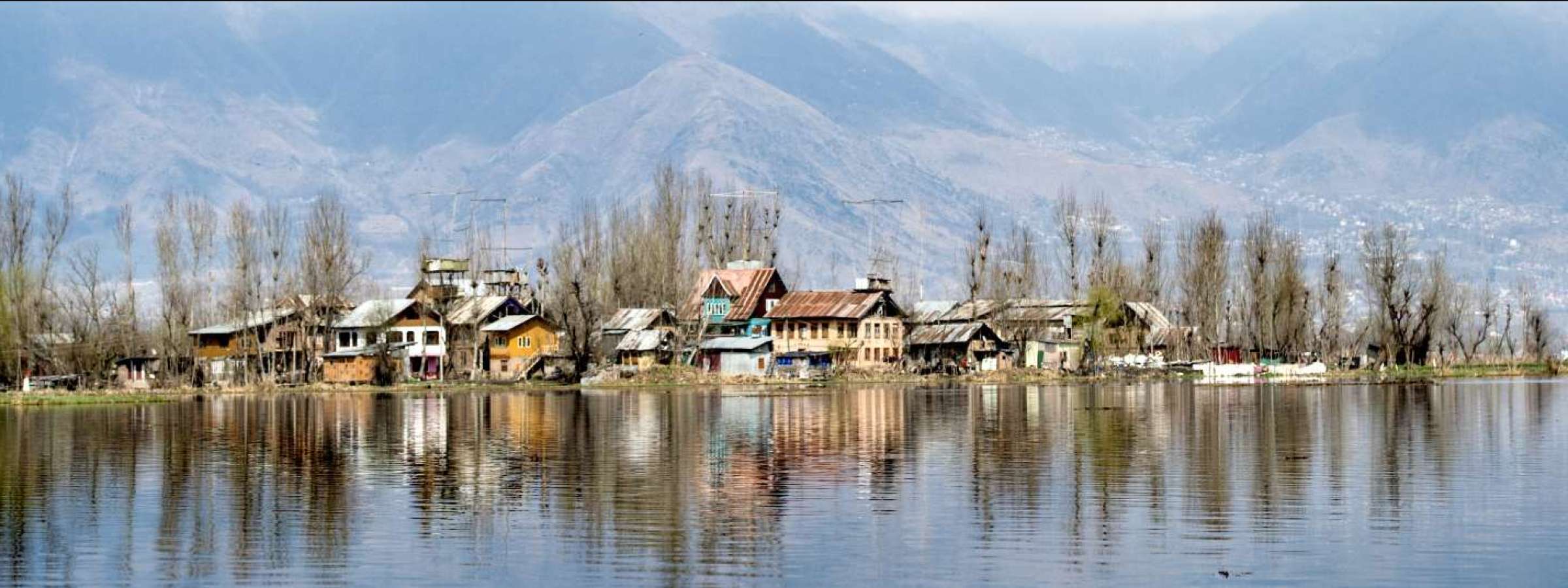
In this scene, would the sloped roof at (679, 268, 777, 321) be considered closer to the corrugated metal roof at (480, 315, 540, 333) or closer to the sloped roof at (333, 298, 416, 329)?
the corrugated metal roof at (480, 315, 540, 333)

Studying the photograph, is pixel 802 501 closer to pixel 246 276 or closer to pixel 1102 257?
pixel 246 276

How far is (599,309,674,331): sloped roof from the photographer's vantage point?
116 metres

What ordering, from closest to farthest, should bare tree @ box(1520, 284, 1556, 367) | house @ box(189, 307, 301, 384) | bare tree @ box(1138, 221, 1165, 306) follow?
1. house @ box(189, 307, 301, 384)
2. bare tree @ box(1138, 221, 1165, 306)
3. bare tree @ box(1520, 284, 1556, 367)

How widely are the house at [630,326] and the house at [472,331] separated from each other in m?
4.72

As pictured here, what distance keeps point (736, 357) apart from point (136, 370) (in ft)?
103

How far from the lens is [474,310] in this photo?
388ft

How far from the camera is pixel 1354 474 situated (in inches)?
1522

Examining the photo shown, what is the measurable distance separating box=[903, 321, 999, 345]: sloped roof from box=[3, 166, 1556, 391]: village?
0.17 m

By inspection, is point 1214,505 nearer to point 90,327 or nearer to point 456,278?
point 90,327

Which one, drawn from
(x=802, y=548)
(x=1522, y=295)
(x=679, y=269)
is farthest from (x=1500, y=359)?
(x=802, y=548)

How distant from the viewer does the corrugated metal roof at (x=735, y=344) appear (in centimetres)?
11419

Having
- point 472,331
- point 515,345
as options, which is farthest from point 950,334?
point 472,331

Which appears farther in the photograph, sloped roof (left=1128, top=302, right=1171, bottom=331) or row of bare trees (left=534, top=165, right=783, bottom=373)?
sloped roof (left=1128, top=302, right=1171, bottom=331)

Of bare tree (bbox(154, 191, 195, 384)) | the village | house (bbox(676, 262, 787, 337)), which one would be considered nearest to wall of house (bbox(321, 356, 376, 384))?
the village
